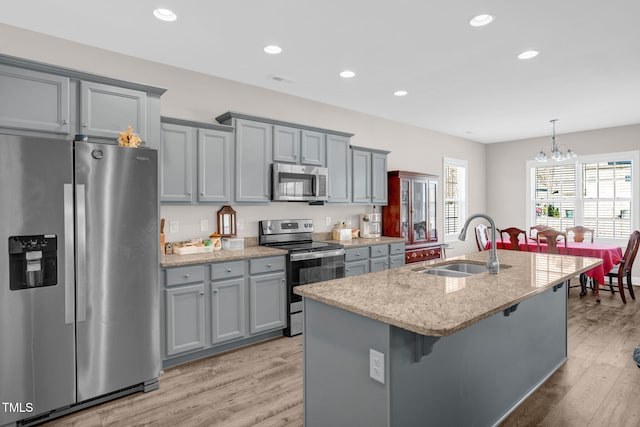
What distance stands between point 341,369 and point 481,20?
2.65 metres

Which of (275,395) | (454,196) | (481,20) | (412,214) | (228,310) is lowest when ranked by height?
(275,395)

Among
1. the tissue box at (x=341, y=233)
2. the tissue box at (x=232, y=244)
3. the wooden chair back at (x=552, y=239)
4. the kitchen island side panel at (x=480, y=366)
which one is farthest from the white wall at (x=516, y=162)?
the tissue box at (x=232, y=244)

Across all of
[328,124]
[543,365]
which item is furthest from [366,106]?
[543,365]

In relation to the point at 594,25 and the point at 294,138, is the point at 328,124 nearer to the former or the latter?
the point at 294,138

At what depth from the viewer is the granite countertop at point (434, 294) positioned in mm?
1464

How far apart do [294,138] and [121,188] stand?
2.12 m

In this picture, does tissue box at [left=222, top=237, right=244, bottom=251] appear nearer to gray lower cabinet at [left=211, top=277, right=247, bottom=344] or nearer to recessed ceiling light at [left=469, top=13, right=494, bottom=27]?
gray lower cabinet at [left=211, top=277, right=247, bottom=344]

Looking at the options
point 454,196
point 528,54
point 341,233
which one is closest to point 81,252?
point 341,233

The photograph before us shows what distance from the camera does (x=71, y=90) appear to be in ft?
8.39

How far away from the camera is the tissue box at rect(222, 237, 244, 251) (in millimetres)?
3805

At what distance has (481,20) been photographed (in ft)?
8.99

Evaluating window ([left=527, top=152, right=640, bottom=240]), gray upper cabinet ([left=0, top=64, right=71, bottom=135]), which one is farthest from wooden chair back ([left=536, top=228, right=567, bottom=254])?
gray upper cabinet ([left=0, top=64, right=71, bottom=135])

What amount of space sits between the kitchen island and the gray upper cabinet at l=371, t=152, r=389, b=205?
2.69 meters

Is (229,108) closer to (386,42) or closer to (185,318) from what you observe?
(386,42)
